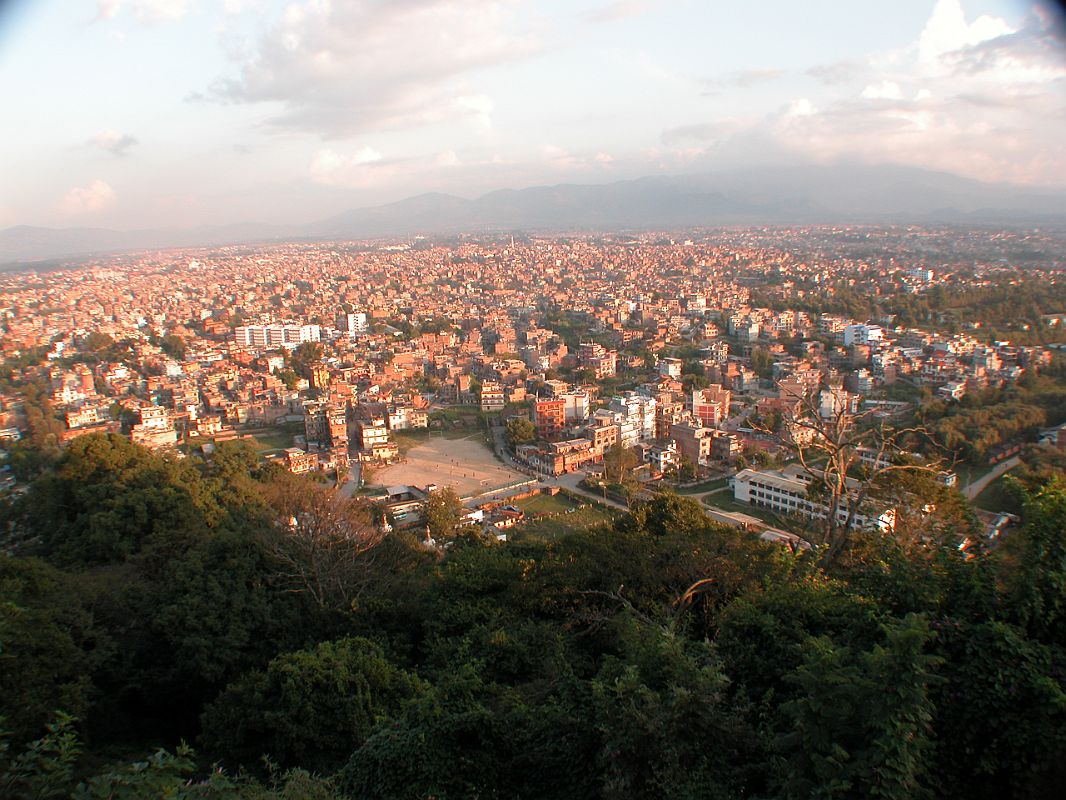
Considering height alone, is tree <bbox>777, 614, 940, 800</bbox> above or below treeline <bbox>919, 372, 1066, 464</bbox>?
above

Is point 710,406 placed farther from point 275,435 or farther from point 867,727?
point 867,727

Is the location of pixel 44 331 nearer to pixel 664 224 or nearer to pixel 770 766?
pixel 770 766

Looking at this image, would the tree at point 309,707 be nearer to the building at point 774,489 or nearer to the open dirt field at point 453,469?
the building at point 774,489

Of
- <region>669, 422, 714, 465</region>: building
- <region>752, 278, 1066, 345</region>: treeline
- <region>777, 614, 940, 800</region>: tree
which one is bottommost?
<region>669, 422, 714, 465</region>: building

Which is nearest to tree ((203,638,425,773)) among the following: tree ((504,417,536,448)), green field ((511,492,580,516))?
green field ((511,492,580,516))

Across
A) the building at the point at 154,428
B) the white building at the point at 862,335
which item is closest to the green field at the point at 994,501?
the white building at the point at 862,335

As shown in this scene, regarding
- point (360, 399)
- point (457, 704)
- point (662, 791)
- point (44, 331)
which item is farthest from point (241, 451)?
point (44, 331)

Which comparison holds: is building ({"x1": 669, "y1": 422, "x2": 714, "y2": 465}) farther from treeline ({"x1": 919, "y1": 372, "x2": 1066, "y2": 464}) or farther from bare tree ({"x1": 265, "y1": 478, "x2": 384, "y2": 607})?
bare tree ({"x1": 265, "y1": 478, "x2": 384, "y2": 607})

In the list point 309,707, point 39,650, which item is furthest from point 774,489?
point 39,650
